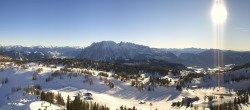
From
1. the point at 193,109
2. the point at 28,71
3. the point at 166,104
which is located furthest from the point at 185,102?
the point at 28,71

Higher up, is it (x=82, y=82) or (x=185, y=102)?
(x=82, y=82)

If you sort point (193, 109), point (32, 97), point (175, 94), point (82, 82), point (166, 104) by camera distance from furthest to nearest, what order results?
point (175, 94) < point (82, 82) < point (166, 104) < point (193, 109) < point (32, 97)

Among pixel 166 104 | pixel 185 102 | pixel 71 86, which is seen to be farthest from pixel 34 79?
pixel 185 102

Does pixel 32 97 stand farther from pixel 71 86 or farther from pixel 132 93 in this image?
pixel 132 93

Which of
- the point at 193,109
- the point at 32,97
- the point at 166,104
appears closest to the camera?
the point at 32,97

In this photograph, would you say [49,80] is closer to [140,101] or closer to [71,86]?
[71,86]

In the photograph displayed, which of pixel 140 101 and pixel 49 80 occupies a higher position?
pixel 49 80

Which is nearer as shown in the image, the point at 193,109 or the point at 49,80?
the point at 193,109

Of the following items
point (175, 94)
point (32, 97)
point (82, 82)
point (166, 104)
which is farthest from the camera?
point (175, 94)

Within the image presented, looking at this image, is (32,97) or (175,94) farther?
(175,94)
